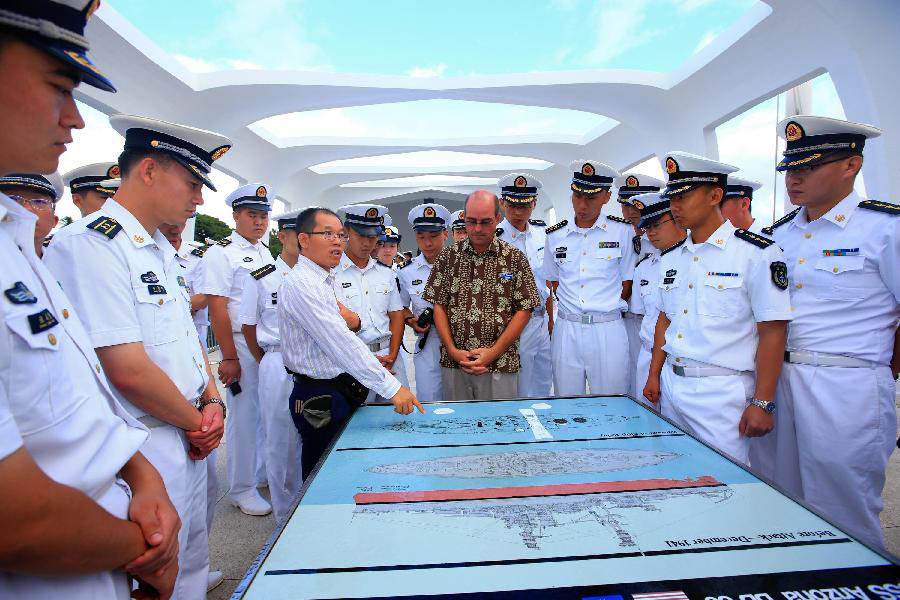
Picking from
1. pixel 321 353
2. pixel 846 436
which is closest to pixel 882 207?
Answer: pixel 846 436

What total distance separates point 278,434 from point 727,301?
108 inches

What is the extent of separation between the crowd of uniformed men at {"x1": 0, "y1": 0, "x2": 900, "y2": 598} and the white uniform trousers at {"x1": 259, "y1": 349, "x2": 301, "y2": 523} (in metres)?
0.02

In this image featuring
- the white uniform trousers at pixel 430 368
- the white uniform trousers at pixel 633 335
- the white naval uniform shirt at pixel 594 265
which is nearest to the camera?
the white naval uniform shirt at pixel 594 265

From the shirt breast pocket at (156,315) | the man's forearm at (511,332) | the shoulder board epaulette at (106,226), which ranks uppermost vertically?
the shoulder board epaulette at (106,226)

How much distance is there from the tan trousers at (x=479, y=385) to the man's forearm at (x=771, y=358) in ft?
4.31

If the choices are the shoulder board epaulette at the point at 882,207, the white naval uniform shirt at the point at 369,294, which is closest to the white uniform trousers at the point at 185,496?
the white naval uniform shirt at the point at 369,294

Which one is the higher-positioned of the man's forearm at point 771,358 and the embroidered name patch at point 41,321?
the embroidered name patch at point 41,321

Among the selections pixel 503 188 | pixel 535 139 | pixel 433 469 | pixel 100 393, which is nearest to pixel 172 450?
pixel 100 393

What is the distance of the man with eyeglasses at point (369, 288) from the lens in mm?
3463

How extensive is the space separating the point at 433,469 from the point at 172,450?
2.98 ft

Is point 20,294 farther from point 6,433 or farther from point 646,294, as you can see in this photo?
point 646,294

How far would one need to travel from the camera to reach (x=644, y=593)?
97cm

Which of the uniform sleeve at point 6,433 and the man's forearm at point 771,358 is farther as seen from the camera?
the man's forearm at point 771,358

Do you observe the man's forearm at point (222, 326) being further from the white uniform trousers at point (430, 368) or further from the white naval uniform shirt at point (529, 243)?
the white naval uniform shirt at point (529, 243)
